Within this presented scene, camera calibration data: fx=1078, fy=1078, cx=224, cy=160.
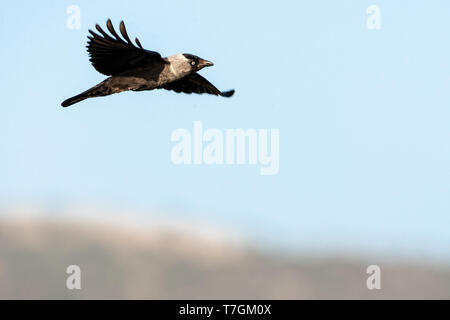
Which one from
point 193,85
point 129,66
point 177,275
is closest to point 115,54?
point 129,66

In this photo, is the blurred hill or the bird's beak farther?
the blurred hill

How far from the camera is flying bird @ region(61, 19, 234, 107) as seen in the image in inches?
795

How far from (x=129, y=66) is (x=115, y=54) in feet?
1.38

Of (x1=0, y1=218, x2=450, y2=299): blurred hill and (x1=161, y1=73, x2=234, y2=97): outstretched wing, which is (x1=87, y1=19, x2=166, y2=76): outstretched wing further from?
(x1=0, y1=218, x2=450, y2=299): blurred hill

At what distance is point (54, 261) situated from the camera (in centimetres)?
13275

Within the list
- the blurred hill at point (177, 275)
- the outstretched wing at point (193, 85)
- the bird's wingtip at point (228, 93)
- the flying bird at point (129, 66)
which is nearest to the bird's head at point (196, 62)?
the flying bird at point (129, 66)

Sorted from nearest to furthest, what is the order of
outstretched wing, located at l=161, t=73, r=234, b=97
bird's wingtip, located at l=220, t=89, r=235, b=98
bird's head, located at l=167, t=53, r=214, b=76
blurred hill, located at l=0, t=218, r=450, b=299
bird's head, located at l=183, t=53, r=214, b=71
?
bird's head, located at l=167, t=53, r=214, b=76, bird's head, located at l=183, t=53, r=214, b=71, outstretched wing, located at l=161, t=73, r=234, b=97, bird's wingtip, located at l=220, t=89, r=235, b=98, blurred hill, located at l=0, t=218, r=450, b=299

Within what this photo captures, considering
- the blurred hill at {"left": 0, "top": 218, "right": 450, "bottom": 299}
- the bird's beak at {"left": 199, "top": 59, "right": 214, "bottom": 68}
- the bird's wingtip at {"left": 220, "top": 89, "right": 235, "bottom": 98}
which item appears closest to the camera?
the bird's beak at {"left": 199, "top": 59, "right": 214, "bottom": 68}

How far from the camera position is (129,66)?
2067 centimetres

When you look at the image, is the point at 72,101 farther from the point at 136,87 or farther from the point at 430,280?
the point at 430,280

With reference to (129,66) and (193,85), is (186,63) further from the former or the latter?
(193,85)

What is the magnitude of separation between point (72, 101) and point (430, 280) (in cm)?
10758

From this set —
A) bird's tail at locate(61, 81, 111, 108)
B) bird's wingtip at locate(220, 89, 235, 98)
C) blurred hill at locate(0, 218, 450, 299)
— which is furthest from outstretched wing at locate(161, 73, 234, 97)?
blurred hill at locate(0, 218, 450, 299)

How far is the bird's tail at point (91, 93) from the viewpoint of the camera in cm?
2075
